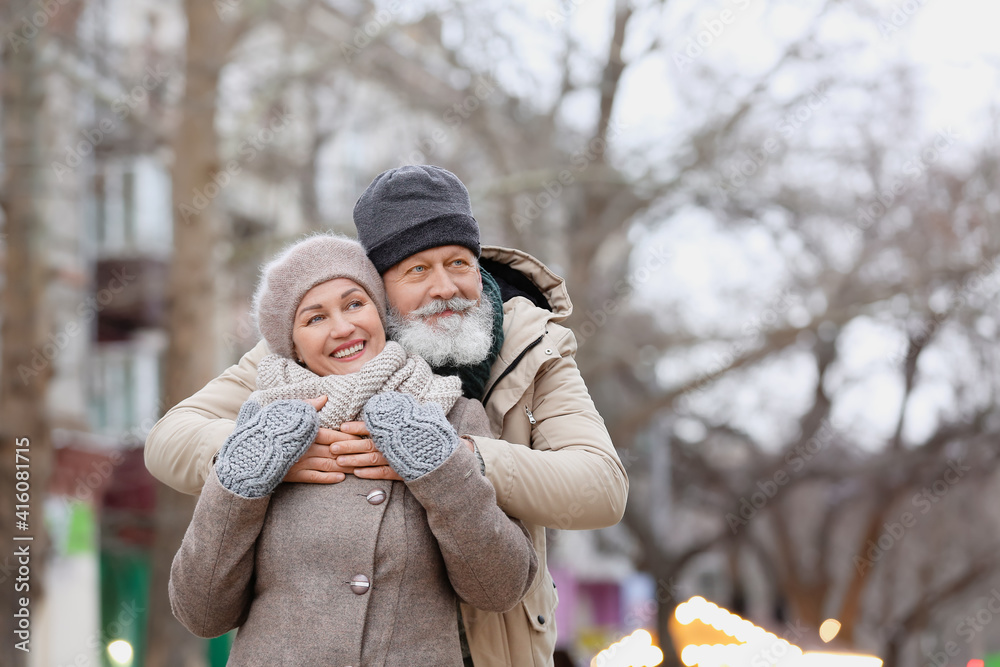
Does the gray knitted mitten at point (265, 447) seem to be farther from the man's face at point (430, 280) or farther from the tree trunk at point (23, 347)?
the tree trunk at point (23, 347)

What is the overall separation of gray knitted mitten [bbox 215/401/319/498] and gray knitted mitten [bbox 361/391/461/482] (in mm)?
151

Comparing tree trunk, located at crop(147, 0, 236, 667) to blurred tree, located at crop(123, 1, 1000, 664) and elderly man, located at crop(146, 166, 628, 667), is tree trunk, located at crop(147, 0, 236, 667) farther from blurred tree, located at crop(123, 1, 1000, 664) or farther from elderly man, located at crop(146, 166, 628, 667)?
elderly man, located at crop(146, 166, 628, 667)

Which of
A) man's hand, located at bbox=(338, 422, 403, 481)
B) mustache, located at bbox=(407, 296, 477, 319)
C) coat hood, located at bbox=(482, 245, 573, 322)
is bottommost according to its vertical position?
man's hand, located at bbox=(338, 422, 403, 481)

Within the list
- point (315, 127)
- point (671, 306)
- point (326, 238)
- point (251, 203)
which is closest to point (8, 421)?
point (326, 238)

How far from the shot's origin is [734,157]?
14055 mm

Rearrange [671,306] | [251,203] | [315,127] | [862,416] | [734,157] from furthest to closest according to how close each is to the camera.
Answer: [251,203]
[862,416]
[671,306]
[315,127]
[734,157]

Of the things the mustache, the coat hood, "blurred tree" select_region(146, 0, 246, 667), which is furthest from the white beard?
"blurred tree" select_region(146, 0, 246, 667)

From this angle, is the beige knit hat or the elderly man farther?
the beige knit hat

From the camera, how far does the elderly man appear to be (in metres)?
2.65

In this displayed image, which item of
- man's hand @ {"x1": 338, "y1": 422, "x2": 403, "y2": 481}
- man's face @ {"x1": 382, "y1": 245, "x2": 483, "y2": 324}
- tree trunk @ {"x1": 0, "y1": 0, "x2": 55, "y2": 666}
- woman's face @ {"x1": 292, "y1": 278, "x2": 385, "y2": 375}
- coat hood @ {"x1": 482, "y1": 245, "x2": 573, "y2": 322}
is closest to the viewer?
man's hand @ {"x1": 338, "y1": 422, "x2": 403, "y2": 481}

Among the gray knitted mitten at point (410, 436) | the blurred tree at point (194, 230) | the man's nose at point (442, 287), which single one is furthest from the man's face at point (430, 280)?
the blurred tree at point (194, 230)

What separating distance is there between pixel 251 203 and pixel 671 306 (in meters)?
8.66

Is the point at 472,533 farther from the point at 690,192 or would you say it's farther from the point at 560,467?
the point at 690,192

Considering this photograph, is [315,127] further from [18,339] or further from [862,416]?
[862,416]
